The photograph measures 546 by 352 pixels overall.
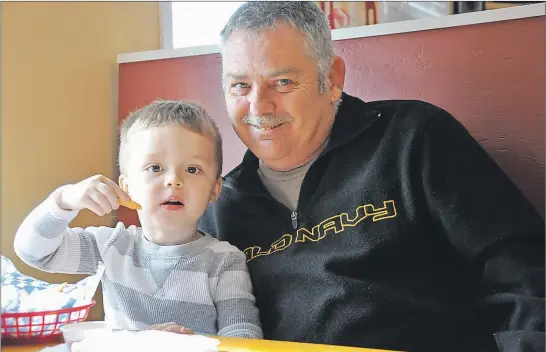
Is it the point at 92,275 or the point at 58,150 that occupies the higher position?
the point at 58,150

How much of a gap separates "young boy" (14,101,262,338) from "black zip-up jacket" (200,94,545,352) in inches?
3.4

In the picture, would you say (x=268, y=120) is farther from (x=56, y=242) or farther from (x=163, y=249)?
(x=56, y=242)

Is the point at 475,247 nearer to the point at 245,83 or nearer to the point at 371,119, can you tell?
the point at 371,119

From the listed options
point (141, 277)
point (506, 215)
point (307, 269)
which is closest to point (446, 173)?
point (506, 215)

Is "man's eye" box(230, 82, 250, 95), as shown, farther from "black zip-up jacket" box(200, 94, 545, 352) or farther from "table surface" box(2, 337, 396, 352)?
"table surface" box(2, 337, 396, 352)

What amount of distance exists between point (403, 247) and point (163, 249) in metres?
0.40

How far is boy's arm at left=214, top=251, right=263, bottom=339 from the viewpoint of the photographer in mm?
1048

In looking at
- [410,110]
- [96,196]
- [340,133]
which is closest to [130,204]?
[96,196]

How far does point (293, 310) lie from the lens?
3.55ft

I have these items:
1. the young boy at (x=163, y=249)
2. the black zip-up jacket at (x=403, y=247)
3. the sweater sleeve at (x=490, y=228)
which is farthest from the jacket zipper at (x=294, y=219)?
the sweater sleeve at (x=490, y=228)

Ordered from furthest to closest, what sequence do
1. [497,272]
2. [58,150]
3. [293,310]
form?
[58,150] < [293,310] < [497,272]

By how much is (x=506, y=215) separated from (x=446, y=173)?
112 millimetres

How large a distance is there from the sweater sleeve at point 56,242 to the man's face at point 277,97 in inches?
12.5

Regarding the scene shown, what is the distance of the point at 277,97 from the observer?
1165 millimetres
